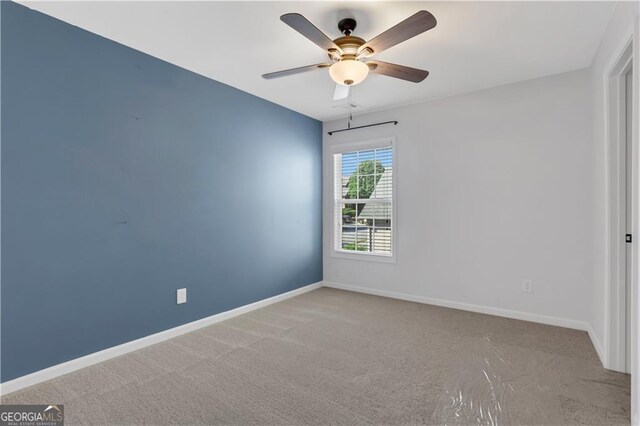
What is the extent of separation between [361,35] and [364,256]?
113 inches

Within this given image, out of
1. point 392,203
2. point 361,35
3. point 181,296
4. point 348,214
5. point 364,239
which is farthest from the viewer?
point 348,214

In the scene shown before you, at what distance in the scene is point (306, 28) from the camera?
191 centimetres

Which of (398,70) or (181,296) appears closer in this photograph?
(398,70)

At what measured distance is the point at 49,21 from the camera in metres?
2.28

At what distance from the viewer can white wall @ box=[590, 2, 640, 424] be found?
194 centimetres

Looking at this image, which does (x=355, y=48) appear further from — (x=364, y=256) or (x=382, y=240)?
(x=364, y=256)

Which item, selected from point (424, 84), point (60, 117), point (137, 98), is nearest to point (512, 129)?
point (424, 84)

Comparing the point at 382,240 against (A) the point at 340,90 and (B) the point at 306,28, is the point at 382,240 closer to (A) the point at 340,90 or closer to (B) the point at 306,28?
(A) the point at 340,90

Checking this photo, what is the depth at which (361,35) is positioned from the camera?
8.29 feet

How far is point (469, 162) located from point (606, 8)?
176 cm

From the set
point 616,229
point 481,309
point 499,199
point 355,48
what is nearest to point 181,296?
point 355,48

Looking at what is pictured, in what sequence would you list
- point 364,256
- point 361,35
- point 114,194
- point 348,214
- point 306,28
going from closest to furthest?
point 306,28 < point 361,35 < point 114,194 < point 364,256 < point 348,214

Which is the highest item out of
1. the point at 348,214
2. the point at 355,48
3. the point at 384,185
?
the point at 355,48

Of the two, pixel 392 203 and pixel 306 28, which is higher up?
pixel 306 28
